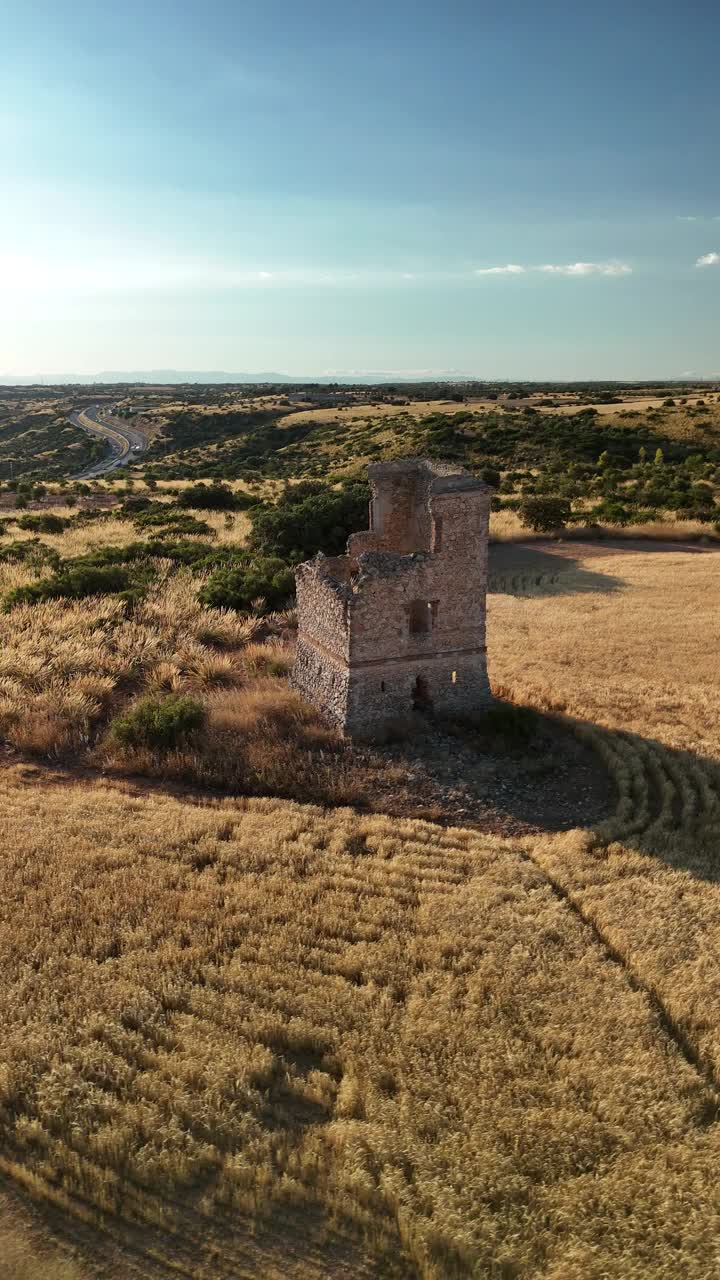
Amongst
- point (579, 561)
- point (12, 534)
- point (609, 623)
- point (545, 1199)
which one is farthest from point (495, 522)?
point (545, 1199)

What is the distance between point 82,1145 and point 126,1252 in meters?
0.91

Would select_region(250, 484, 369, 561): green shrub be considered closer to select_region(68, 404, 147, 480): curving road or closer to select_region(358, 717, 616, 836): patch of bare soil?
select_region(358, 717, 616, 836): patch of bare soil

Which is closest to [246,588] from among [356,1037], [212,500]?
[356,1037]

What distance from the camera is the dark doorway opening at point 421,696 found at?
1389 cm

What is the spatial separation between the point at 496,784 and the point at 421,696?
2.30 meters

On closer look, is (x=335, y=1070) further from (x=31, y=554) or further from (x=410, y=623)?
(x=31, y=554)

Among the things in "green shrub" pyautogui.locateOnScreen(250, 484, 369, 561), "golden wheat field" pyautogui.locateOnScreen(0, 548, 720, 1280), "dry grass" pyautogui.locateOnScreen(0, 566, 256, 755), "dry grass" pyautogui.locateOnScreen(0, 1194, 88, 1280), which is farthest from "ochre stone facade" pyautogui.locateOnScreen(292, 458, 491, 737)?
"green shrub" pyautogui.locateOnScreen(250, 484, 369, 561)

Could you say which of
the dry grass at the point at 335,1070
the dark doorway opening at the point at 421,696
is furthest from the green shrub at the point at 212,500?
the dry grass at the point at 335,1070

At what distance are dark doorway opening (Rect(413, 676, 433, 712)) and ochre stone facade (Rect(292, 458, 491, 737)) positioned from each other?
21mm

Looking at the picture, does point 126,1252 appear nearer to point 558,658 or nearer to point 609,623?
point 558,658

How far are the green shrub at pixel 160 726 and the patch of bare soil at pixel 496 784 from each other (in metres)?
3.21

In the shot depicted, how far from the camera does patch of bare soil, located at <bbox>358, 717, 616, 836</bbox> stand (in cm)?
1172

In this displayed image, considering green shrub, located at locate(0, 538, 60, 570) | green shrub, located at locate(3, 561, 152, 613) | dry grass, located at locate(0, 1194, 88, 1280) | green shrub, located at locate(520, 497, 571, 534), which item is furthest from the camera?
green shrub, located at locate(520, 497, 571, 534)

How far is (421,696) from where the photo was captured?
14109 mm
